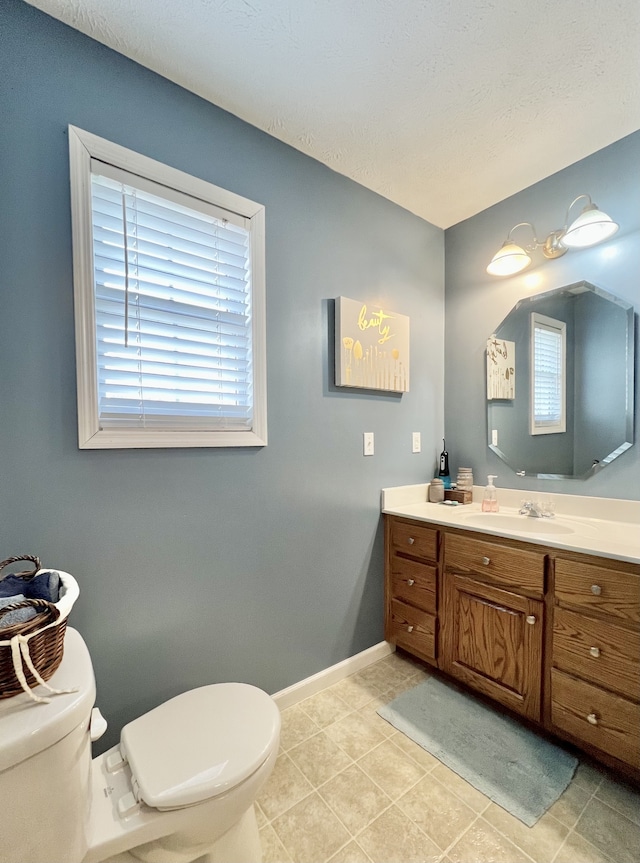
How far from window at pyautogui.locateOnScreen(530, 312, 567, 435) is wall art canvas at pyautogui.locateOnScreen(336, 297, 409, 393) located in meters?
0.67

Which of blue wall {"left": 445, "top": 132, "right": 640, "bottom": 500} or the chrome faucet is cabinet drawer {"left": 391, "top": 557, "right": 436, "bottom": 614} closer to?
the chrome faucet

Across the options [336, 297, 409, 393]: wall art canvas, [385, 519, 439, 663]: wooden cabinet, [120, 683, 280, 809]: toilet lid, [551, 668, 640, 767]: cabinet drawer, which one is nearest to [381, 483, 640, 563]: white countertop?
[385, 519, 439, 663]: wooden cabinet

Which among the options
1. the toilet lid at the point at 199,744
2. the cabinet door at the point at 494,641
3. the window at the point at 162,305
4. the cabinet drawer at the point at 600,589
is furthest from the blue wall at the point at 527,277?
the toilet lid at the point at 199,744

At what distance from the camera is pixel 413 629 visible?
6.18 feet

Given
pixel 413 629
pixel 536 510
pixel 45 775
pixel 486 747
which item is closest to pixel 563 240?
pixel 536 510

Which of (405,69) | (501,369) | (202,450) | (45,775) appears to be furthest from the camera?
(501,369)

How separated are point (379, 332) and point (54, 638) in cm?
173

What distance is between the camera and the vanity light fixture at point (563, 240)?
151 centimetres

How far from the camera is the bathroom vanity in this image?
1.22m

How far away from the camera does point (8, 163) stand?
3.47 ft

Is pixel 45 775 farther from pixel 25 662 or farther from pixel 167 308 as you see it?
pixel 167 308

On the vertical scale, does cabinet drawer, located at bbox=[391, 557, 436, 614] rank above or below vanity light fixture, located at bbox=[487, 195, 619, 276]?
below

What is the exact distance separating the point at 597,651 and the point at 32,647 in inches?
64.5

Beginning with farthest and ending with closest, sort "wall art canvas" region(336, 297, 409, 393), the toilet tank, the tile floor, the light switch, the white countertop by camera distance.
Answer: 1. the light switch
2. "wall art canvas" region(336, 297, 409, 393)
3. the white countertop
4. the tile floor
5. the toilet tank
